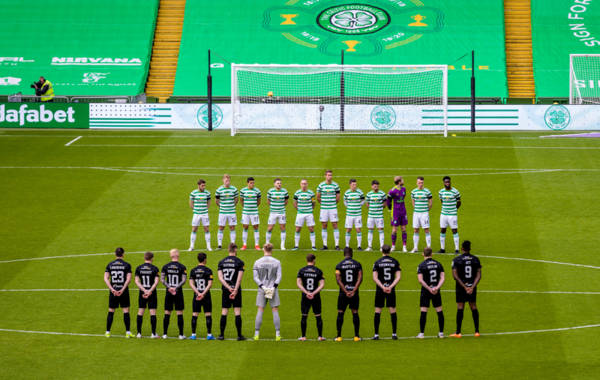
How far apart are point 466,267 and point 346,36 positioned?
1472 inches

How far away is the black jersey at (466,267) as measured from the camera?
20.1 meters

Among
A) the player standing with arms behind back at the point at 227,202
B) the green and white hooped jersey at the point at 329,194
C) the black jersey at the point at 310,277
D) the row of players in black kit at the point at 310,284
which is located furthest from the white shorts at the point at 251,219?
the black jersey at the point at 310,277

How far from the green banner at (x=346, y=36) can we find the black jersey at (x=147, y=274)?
33.3 meters

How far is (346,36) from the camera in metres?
55.9

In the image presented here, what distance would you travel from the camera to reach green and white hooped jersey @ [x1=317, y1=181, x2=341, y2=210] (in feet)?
92.1

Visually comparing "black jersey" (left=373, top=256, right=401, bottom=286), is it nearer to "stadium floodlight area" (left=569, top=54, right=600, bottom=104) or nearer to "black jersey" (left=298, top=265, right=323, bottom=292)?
"black jersey" (left=298, top=265, right=323, bottom=292)

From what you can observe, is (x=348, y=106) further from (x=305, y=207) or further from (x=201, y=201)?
(x=201, y=201)

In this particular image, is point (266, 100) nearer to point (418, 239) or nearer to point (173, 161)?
point (173, 161)

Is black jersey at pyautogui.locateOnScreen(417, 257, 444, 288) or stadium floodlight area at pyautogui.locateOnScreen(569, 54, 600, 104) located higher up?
stadium floodlight area at pyautogui.locateOnScreen(569, 54, 600, 104)

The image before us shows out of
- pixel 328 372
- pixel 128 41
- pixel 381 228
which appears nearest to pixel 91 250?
pixel 381 228

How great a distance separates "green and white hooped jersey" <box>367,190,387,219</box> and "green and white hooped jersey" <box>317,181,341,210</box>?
1.07 metres

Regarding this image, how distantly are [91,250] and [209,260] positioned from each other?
4.10 meters

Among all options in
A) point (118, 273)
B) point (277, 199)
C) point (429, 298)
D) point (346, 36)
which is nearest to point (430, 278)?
point (429, 298)

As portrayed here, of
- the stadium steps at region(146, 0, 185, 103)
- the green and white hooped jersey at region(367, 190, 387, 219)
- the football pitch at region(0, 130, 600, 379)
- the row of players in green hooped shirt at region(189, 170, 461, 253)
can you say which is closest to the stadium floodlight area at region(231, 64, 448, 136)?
the football pitch at region(0, 130, 600, 379)
